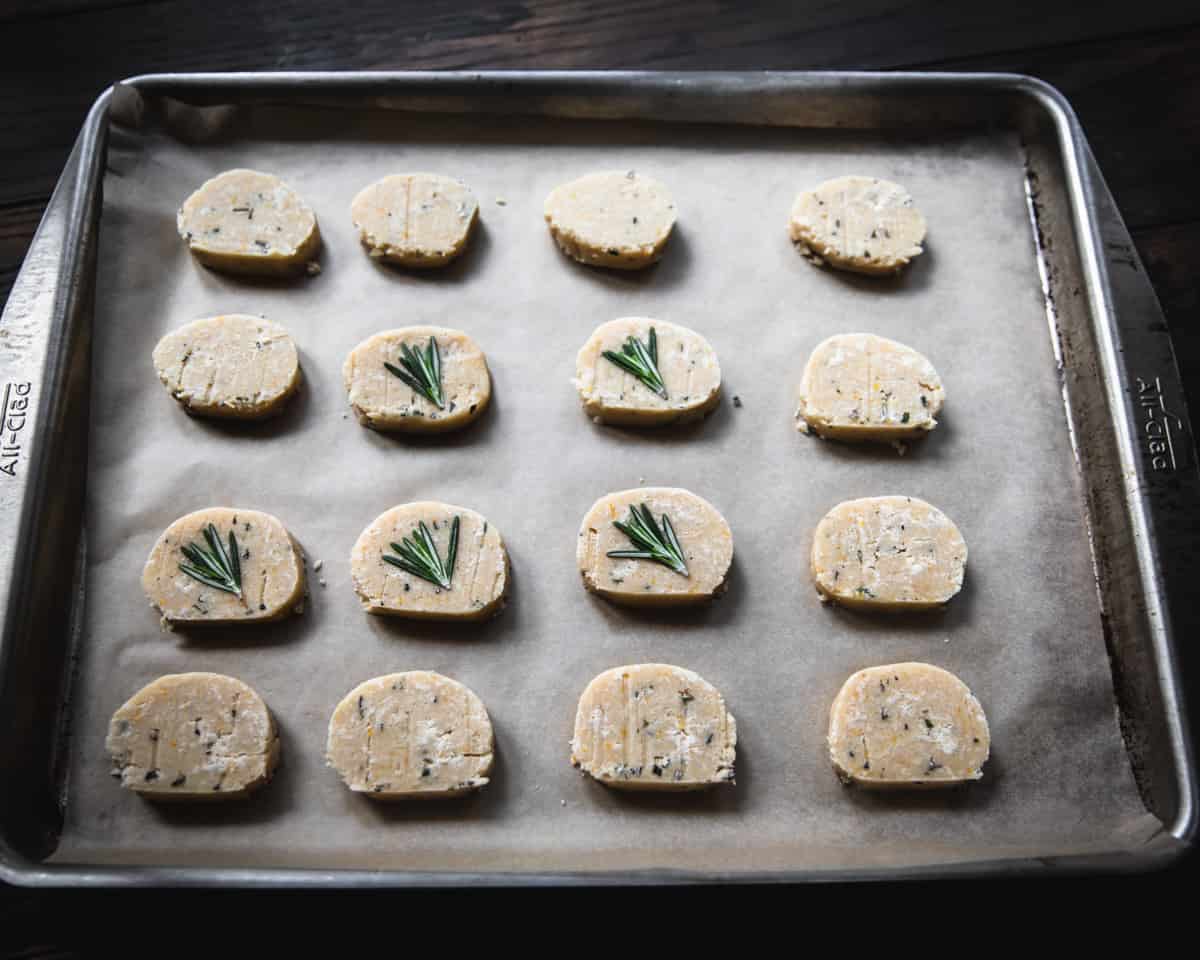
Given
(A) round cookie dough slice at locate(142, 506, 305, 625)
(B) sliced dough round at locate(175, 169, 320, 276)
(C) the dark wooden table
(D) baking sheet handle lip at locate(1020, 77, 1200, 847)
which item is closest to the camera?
(D) baking sheet handle lip at locate(1020, 77, 1200, 847)

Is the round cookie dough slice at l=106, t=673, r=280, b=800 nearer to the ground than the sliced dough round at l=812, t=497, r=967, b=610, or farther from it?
nearer to the ground

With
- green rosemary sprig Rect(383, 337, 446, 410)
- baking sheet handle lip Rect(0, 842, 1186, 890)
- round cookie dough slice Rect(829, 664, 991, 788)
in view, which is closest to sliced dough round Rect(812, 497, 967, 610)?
round cookie dough slice Rect(829, 664, 991, 788)

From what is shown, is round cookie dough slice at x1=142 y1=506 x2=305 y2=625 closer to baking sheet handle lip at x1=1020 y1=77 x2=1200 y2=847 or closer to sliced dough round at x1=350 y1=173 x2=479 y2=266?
sliced dough round at x1=350 y1=173 x2=479 y2=266

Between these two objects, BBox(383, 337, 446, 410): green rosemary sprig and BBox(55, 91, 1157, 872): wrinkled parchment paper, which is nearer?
BBox(55, 91, 1157, 872): wrinkled parchment paper

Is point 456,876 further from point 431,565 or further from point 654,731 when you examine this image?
point 431,565

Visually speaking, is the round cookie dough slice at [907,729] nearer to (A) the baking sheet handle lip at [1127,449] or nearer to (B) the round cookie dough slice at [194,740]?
(A) the baking sheet handle lip at [1127,449]

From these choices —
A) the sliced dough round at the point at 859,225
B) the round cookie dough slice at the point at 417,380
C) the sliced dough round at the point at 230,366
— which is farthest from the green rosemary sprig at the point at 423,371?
the sliced dough round at the point at 859,225

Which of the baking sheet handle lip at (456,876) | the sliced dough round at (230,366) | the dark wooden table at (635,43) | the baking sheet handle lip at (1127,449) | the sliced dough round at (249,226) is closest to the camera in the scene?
the baking sheet handle lip at (456,876)

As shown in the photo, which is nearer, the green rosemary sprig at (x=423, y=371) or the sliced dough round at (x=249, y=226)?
the green rosemary sprig at (x=423, y=371)
